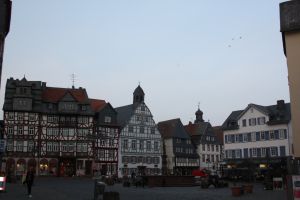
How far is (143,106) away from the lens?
262 feet

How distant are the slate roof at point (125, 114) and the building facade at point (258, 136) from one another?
56.7ft

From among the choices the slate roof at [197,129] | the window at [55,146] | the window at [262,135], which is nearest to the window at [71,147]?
the window at [55,146]

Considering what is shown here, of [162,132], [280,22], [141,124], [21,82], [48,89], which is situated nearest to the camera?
[280,22]

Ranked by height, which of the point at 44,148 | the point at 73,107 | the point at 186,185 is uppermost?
the point at 73,107

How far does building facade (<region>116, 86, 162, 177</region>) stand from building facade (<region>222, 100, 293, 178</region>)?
13.9 m

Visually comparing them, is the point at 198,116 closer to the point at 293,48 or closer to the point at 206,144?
the point at 206,144

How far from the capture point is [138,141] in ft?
257

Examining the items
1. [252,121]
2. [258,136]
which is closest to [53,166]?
[252,121]

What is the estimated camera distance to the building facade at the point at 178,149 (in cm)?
8269

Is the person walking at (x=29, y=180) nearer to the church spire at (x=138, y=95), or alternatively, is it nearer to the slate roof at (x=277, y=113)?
the slate roof at (x=277, y=113)

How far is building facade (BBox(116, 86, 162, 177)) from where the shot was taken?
76.0 metres

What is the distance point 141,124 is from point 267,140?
23.2m

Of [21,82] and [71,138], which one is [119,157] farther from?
[21,82]

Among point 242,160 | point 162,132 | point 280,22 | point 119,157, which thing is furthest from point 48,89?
point 280,22
